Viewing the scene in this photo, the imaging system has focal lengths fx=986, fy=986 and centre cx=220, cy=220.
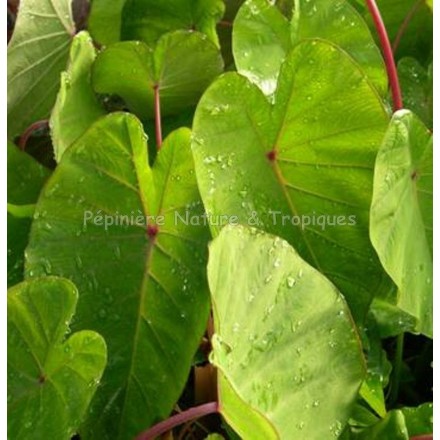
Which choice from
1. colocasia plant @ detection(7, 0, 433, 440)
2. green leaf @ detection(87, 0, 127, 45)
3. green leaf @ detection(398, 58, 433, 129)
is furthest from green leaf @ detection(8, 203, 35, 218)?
green leaf @ detection(398, 58, 433, 129)

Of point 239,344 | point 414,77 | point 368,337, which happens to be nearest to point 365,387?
point 368,337

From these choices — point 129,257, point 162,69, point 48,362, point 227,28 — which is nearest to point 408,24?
point 227,28

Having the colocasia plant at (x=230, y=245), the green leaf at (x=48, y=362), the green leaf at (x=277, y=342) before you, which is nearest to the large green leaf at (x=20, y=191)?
the colocasia plant at (x=230, y=245)

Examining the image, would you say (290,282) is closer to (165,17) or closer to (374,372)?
(374,372)

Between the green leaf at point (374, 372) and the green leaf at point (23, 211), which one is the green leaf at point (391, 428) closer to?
the green leaf at point (374, 372)

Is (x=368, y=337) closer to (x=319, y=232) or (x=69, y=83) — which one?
(x=319, y=232)

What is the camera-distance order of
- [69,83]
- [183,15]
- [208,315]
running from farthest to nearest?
[183,15], [69,83], [208,315]
